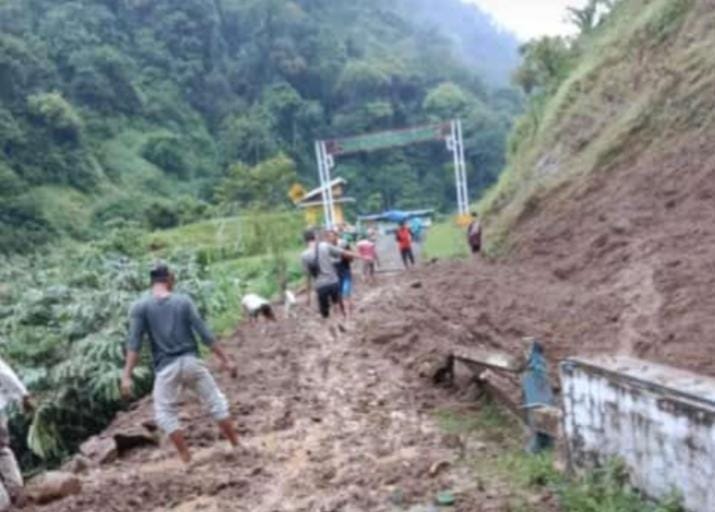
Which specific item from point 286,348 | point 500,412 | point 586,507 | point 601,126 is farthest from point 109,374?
point 601,126

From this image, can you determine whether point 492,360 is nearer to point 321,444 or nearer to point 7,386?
point 321,444

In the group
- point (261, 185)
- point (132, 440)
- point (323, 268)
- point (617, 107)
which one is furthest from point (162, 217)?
point (132, 440)

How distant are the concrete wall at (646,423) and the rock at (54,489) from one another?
376cm

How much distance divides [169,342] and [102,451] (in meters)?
1.67

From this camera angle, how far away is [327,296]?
13.0 meters

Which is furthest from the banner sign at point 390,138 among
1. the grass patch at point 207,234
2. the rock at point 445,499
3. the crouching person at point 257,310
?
the rock at point 445,499

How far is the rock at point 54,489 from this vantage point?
23.2ft

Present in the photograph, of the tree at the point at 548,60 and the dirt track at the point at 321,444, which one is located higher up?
the tree at the point at 548,60

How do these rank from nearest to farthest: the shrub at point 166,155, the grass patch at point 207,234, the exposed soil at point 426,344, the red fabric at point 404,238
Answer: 1. the exposed soil at point 426,344
2. the red fabric at point 404,238
3. the grass patch at point 207,234
4. the shrub at point 166,155

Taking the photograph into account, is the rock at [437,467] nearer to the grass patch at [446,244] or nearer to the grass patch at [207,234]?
the grass patch at [446,244]

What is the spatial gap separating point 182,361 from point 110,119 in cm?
6297

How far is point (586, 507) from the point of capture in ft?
16.8

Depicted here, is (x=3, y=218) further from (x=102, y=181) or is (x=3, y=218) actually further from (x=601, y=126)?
(x=601, y=126)

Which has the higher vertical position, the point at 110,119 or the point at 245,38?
the point at 245,38
